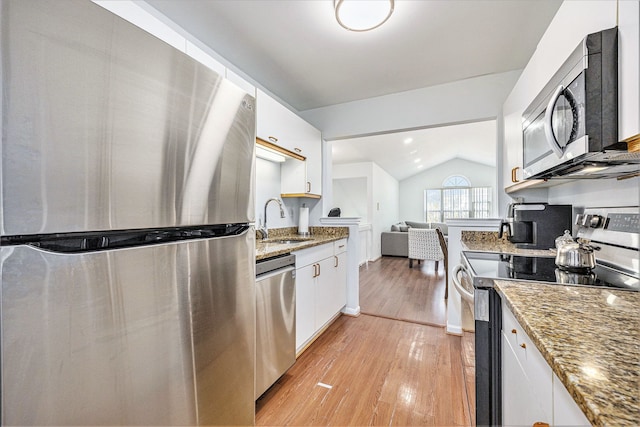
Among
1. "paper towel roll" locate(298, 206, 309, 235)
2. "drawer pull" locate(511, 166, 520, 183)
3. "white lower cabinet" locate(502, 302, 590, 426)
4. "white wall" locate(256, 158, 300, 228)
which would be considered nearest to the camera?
"white lower cabinet" locate(502, 302, 590, 426)

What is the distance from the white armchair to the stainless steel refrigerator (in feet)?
15.6

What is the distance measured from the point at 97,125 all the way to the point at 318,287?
1.88m

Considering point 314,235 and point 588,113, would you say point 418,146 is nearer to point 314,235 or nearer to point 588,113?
point 314,235

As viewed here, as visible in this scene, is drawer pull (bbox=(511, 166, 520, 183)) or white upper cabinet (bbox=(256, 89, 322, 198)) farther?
white upper cabinet (bbox=(256, 89, 322, 198))

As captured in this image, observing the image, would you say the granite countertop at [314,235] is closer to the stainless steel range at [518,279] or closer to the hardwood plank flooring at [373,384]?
the hardwood plank flooring at [373,384]

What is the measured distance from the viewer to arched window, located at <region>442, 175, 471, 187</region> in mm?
9138

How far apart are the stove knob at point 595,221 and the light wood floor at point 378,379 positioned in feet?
2.71

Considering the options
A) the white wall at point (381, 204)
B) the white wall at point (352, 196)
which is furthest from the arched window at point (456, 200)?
the white wall at point (352, 196)

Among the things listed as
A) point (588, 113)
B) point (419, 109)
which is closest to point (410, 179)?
point (419, 109)

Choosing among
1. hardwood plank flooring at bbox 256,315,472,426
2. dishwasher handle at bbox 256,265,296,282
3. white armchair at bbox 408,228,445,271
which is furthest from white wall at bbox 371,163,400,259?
dishwasher handle at bbox 256,265,296,282

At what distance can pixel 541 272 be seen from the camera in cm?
116

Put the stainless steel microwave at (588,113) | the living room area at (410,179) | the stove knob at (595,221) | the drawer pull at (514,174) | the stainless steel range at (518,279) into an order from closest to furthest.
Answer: the stainless steel microwave at (588,113)
the stainless steel range at (518,279)
the stove knob at (595,221)
the drawer pull at (514,174)
the living room area at (410,179)

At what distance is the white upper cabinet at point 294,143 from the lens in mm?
2088

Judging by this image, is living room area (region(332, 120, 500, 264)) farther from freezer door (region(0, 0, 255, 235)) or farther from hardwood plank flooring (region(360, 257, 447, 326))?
freezer door (region(0, 0, 255, 235))
